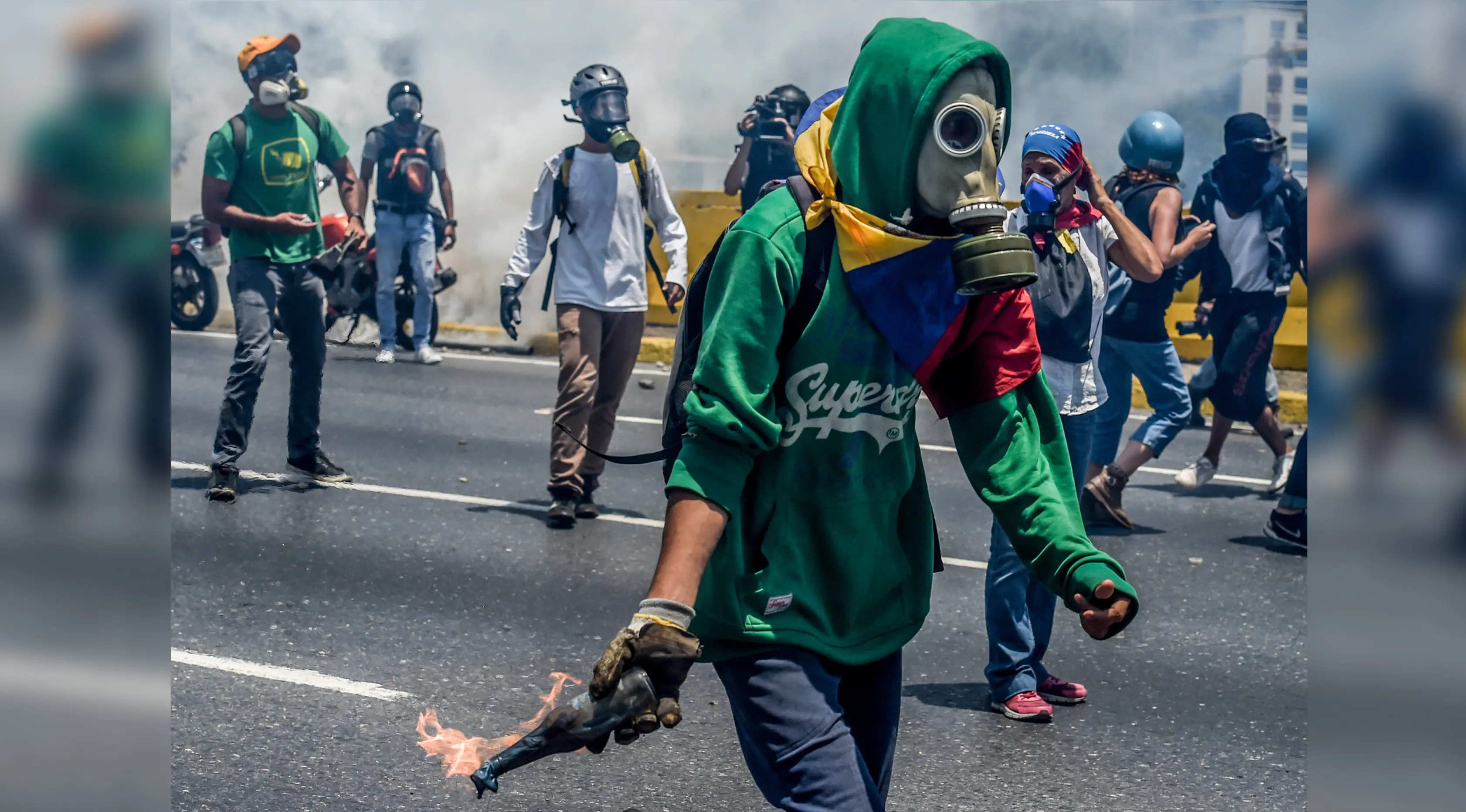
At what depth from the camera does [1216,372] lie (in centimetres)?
930

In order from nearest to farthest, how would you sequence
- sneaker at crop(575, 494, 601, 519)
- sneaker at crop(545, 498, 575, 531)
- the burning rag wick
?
1. the burning rag wick
2. sneaker at crop(545, 498, 575, 531)
3. sneaker at crop(575, 494, 601, 519)

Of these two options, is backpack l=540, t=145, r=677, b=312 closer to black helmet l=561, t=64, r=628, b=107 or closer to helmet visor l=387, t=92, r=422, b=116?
black helmet l=561, t=64, r=628, b=107

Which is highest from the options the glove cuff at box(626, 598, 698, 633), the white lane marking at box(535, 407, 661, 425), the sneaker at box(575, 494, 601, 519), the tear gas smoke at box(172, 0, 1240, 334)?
the tear gas smoke at box(172, 0, 1240, 334)

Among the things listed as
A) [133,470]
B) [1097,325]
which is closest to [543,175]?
[1097,325]

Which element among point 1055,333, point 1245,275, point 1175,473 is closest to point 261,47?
point 1055,333

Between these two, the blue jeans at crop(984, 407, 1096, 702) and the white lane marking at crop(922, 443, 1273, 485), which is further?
the white lane marking at crop(922, 443, 1273, 485)

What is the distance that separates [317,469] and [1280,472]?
18.2 ft

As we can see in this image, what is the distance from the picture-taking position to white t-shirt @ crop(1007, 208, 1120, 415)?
18.1ft

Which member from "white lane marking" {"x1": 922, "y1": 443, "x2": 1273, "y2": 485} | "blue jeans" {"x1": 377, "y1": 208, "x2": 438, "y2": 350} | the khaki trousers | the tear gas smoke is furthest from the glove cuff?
the tear gas smoke

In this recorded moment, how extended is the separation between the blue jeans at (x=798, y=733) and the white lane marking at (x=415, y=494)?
A: 16.7 feet

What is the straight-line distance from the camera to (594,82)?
777cm

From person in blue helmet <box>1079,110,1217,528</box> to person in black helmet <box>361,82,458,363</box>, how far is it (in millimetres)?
7002

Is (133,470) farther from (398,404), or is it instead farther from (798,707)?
(398,404)

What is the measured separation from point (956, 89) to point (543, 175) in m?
5.48
